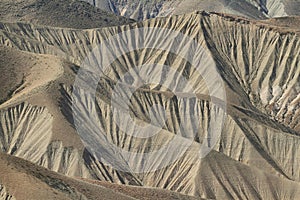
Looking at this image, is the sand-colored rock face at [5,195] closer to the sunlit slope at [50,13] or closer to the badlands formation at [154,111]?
the badlands formation at [154,111]

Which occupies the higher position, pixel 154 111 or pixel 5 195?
pixel 5 195

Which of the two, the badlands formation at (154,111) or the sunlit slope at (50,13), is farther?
the sunlit slope at (50,13)

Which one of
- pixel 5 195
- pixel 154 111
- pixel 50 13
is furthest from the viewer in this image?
pixel 50 13

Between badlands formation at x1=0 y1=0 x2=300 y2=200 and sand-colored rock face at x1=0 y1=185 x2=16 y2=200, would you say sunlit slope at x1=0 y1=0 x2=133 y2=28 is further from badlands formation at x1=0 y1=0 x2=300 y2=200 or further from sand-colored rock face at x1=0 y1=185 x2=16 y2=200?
sand-colored rock face at x1=0 y1=185 x2=16 y2=200

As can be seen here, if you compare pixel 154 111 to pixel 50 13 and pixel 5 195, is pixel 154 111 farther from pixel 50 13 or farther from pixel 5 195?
pixel 50 13

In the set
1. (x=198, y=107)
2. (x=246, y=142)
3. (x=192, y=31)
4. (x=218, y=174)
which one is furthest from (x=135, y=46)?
(x=218, y=174)

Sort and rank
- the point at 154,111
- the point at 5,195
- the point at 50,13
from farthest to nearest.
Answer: the point at 50,13 < the point at 154,111 < the point at 5,195

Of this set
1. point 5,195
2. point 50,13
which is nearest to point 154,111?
point 5,195

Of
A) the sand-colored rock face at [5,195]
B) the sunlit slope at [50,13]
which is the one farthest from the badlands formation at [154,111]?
the sunlit slope at [50,13]

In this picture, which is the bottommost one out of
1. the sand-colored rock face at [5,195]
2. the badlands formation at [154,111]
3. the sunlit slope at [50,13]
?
the sunlit slope at [50,13]

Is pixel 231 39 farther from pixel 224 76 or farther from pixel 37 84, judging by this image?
pixel 37 84
